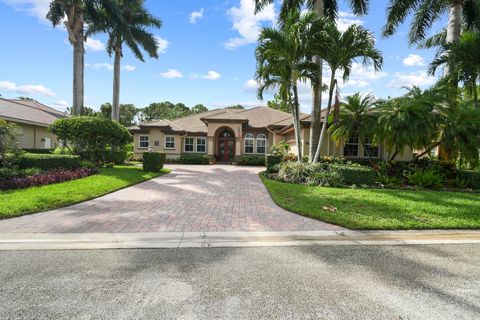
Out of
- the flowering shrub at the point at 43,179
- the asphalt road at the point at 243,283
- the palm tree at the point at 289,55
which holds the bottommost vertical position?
the asphalt road at the point at 243,283

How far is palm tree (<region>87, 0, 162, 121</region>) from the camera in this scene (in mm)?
23000

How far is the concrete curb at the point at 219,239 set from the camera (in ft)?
14.7

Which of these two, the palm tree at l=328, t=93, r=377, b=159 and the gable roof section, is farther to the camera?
the gable roof section

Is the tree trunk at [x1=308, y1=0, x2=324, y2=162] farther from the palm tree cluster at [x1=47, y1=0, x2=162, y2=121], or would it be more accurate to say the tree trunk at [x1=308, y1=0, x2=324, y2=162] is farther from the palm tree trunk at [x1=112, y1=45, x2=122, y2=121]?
the palm tree trunk at [x1=112, y1=45, x2=122, y2=121]

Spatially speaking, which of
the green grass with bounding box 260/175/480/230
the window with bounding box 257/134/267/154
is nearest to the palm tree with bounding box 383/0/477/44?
the green grass with bounding box 260/175/480/230

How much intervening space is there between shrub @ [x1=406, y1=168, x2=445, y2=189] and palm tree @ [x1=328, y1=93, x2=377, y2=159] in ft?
8.48

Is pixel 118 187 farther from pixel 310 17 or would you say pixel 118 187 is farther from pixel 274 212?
pixel 310 17

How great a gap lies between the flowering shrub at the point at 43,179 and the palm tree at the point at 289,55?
9.59 meters

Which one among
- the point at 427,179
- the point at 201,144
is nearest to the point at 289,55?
the point at 427,179

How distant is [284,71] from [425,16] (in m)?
11.0

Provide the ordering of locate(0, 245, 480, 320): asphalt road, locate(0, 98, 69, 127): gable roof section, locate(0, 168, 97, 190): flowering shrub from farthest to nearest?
1. locate(0, 98, 69, 127): gable roof section
2. locate(0, 168, 97, 190): flowering shrub
3. locate(0, 245, 480, 320): asphalt road

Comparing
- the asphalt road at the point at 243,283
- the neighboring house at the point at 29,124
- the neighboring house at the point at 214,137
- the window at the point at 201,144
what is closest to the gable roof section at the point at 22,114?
the neighboring house at the point at 29,124

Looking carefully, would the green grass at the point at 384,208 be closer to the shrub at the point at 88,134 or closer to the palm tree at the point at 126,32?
the shrub at the point at 88,134

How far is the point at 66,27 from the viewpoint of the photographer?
1983cm
